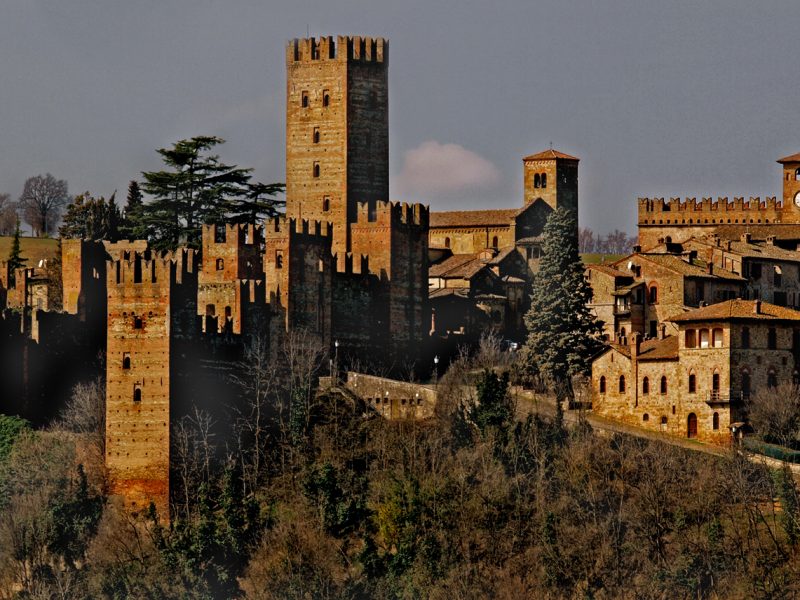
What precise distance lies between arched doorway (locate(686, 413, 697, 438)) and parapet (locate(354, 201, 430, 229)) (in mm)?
12726

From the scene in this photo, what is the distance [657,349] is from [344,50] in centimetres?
1695

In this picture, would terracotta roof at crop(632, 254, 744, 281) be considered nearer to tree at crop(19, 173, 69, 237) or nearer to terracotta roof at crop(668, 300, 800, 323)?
terracotta roof at crop(668, 300, 800, 323)

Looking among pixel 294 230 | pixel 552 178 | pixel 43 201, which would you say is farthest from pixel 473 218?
pixel 43 201

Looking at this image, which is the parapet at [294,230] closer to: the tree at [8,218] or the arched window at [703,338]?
the arched window at [703,338]

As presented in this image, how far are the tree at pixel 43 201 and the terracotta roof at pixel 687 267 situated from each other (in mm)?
47995

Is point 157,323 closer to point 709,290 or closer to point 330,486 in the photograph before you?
point 330,486

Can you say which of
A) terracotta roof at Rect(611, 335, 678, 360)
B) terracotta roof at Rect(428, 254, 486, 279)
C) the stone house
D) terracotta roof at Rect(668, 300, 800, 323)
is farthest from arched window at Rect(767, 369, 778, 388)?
terracotta roof at Rect(428, 254, 486, 279)

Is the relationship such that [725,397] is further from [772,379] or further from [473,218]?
[473,218]

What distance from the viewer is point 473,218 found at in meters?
80.2

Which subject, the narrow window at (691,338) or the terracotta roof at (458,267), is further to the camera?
the terracotta roof at (458,267)

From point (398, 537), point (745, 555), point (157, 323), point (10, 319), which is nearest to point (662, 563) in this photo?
point (745, 555)

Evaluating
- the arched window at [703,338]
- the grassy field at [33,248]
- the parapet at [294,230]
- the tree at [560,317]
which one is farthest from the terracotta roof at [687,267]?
the grassy field at [33,248]

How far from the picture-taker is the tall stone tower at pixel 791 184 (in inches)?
3258

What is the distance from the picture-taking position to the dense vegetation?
52469 millimetres
